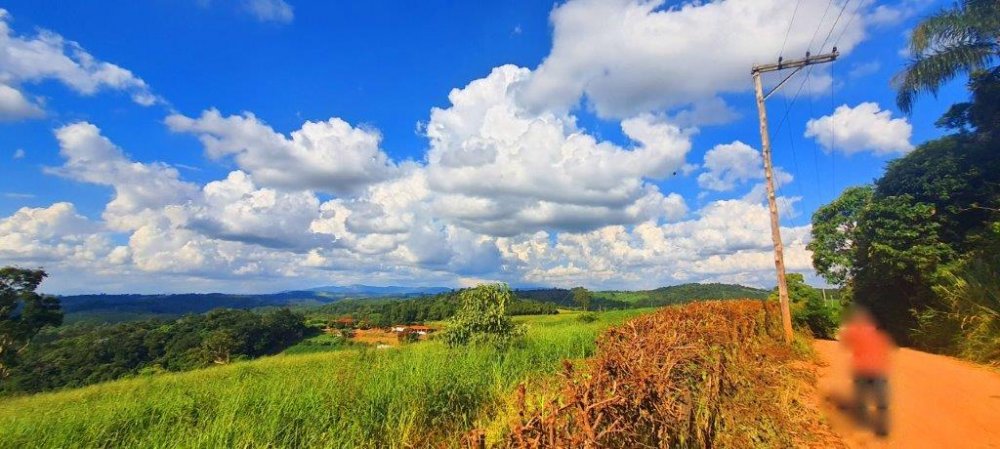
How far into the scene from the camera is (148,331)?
2131 inches

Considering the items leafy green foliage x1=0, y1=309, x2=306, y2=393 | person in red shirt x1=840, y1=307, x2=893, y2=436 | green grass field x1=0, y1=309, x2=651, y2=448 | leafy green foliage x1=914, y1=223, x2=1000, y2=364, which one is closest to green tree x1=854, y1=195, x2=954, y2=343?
leafy green foliage x1=914, y1=223, x2=1000, y2=364

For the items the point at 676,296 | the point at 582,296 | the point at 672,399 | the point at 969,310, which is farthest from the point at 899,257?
the point at 582,296

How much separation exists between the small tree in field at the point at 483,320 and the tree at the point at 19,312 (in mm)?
41890

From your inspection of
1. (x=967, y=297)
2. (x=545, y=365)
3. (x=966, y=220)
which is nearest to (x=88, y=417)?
(x=545, y=365)

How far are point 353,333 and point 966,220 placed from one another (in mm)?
65336

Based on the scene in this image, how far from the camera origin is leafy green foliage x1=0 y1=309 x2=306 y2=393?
126 ft

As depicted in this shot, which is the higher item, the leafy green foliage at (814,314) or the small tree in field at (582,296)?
the leafy green foliage at (814,314)

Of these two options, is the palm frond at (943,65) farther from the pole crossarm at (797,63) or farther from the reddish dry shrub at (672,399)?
A: the reddish dry shrub at (672,399)

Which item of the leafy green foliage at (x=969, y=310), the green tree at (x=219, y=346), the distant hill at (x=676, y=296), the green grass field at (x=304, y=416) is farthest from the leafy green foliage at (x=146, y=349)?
the leafy green foliage at (x=969, y=310)

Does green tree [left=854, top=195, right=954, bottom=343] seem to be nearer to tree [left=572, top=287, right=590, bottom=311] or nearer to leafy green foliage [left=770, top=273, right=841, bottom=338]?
leafy green foliage [left=770, top=273, right=841, bottom=338]

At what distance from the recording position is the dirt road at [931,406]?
6.04m

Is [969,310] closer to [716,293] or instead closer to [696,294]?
[716,293]

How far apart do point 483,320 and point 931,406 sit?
9.14 meters

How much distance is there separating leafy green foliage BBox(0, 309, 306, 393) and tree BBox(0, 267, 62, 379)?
2.59 m
